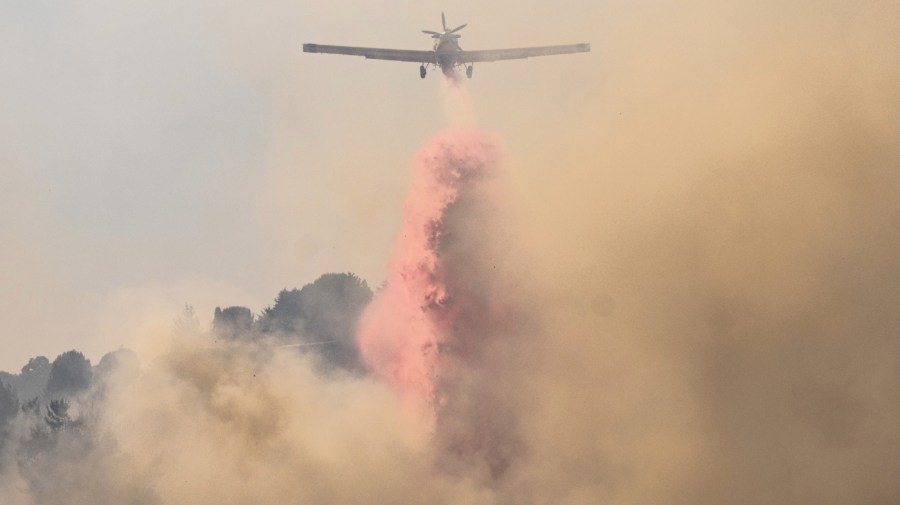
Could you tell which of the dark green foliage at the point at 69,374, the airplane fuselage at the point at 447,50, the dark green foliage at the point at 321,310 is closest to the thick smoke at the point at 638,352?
the airplane fuselage at the point at 447,50

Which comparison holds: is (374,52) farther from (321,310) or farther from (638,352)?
(321,310)

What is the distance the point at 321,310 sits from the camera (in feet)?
400

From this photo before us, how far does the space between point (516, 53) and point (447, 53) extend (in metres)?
4.70

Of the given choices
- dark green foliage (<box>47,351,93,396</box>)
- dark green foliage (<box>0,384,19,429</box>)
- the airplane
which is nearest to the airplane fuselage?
the airplane

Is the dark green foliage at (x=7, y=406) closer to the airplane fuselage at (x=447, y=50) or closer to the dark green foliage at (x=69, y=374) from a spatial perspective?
the dark green foliage at (x=69, y=374)

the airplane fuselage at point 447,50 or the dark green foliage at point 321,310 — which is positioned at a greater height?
the airplane fuselage at point 447,50

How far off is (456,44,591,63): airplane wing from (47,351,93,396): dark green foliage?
8043 cm

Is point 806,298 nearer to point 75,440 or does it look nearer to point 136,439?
point 136,439

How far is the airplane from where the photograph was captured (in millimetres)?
57062

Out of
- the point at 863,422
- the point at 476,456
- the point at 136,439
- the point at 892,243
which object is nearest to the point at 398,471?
the point at 476,456

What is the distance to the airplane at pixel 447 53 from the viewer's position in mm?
57062

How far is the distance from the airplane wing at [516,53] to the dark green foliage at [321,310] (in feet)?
128

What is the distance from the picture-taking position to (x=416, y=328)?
51188mm

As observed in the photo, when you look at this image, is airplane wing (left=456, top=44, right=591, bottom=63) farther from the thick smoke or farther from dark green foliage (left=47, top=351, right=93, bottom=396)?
dark green foliage (left=47, top=351, right=93, bottom=396)
